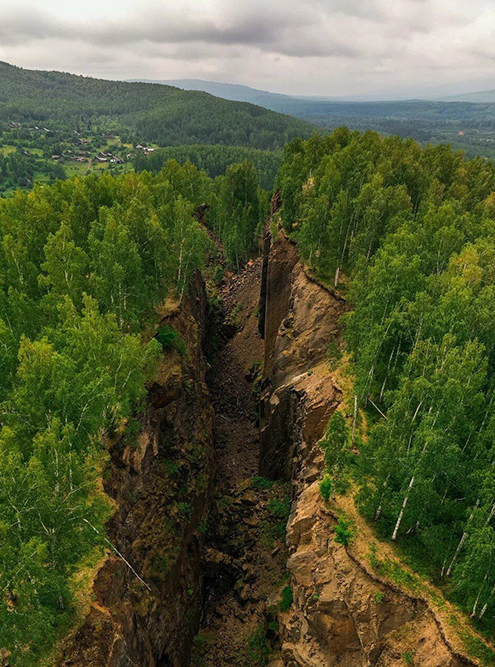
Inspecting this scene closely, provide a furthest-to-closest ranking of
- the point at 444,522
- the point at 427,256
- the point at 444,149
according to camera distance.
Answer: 1. the point at 444,149
2. the point at 427,256
3. the point at 444,522

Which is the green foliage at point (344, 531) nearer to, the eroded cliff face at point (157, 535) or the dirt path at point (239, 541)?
the eroded cliff face at point (157, 535)

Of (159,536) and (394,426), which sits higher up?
(394,426)

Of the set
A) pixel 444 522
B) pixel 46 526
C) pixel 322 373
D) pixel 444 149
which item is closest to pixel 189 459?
pixel 322 373

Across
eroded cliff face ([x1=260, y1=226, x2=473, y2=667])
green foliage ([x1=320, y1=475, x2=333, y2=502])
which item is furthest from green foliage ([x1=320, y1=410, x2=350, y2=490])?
eroded cliff face ([x1=260, y1=226, x2=473, y2=667])

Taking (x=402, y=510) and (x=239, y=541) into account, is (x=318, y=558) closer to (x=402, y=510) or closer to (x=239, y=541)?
(x=402, y=510)

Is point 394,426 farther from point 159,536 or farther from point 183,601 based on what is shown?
point 183,601

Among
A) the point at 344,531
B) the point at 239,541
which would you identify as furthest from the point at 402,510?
the point at 239,541
